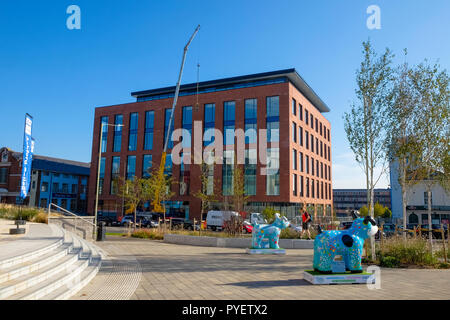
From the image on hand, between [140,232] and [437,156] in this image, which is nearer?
[437,156]

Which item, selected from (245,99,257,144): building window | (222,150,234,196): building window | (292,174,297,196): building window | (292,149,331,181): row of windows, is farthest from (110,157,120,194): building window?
(292,149,331,181): row of windows

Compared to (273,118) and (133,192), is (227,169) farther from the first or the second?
(133,192)

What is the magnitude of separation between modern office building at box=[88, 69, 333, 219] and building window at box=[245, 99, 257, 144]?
131 mm

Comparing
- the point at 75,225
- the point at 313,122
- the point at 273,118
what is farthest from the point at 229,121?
the point at 75,225

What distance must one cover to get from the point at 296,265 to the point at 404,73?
1058cm

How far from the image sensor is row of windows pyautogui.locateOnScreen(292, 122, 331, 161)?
135 ft

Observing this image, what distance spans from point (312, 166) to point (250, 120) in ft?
41.7

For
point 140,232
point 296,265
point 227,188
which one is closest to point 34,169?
point 227,188

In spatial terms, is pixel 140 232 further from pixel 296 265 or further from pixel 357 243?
pixel 357 243

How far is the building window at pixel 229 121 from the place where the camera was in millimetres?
41812

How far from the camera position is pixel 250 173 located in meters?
39.9

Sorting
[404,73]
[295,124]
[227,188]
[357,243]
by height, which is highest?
[295,124]

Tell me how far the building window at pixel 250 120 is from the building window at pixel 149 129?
50.3ft
